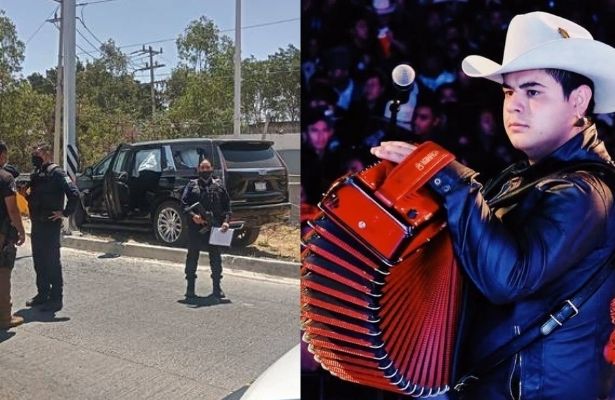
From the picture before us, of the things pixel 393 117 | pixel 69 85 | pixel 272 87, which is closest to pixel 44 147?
pixel 69 85

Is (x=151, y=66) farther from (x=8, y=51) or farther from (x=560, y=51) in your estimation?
(x=560, y=51)

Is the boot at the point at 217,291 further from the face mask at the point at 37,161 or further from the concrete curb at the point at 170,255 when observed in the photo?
the face mask at the point at 37,161

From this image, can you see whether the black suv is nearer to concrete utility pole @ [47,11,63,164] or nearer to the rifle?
the rifle

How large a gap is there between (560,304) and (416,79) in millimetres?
535

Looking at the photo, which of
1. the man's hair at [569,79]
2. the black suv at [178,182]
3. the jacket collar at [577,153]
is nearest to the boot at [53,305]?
the black suv at [178,182]

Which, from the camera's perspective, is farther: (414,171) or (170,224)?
(170,224)

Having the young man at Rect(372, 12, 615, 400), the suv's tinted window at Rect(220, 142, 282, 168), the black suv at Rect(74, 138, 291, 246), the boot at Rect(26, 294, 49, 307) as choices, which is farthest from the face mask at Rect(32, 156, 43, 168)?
the young man at Rect(372, 12, 615, 400)

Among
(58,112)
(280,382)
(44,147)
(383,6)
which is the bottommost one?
(280,382)

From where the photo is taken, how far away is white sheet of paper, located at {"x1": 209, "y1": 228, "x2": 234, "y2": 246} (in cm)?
155

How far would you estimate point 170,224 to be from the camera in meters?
1.60

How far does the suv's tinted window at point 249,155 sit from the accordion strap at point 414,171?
1.61 ft

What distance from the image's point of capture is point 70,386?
5.52 ft

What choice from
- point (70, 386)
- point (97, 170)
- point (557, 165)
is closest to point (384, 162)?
point (557, 165)

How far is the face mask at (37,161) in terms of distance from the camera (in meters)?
1.85
